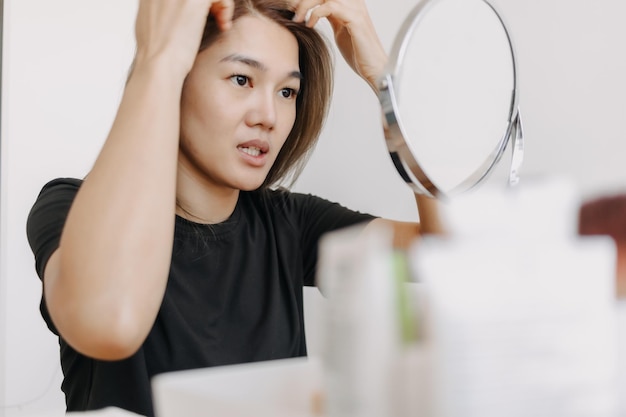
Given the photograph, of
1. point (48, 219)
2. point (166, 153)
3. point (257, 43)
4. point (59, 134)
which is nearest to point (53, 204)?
point (48, 219)

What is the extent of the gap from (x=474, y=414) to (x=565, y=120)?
0.81 meters

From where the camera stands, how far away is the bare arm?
59 cm

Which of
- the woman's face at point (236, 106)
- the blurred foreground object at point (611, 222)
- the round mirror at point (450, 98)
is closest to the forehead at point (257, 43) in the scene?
the woman's face at point (236, 106)

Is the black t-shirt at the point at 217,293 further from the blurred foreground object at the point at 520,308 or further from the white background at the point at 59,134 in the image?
the blurred foreground object at the point at 520,308

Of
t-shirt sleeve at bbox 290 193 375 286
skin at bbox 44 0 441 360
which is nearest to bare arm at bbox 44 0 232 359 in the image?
skin at bbox 44 0 441 360

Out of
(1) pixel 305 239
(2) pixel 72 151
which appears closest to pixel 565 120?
(1) pixel 305 239

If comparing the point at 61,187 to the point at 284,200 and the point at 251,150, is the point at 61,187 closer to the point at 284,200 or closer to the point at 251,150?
the point at 251,150

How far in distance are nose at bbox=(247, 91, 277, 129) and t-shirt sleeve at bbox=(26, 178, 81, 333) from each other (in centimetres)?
24

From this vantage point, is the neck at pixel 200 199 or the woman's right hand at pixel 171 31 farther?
the neck at pixel 200 199

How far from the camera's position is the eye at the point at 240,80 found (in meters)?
0.97

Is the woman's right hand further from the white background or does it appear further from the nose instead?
the white background

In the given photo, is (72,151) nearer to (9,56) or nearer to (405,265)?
→ (9,56)

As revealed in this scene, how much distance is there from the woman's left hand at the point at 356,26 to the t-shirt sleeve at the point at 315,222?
25 centimetres

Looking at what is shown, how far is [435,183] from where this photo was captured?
20.4 inches
